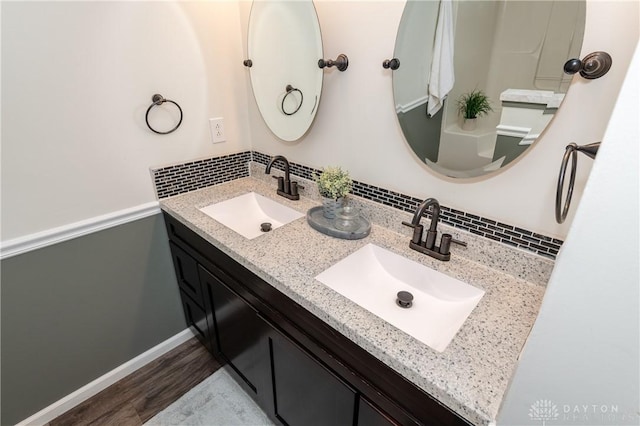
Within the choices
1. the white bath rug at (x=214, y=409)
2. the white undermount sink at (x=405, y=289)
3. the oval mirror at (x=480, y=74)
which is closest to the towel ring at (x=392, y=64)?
the oval mirror at (x=480, y=74)

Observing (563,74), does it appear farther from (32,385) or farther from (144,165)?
(32,385)

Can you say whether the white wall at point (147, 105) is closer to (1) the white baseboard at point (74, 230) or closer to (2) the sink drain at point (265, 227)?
(1) the white baseboard at point (74, 230)

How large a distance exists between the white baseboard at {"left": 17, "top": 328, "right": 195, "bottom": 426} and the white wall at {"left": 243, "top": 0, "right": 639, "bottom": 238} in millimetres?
1257

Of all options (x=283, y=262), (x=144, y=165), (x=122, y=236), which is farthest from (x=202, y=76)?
(x=283, y=262)

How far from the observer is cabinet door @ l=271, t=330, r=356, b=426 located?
900 mm

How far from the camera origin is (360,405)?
2.76ft

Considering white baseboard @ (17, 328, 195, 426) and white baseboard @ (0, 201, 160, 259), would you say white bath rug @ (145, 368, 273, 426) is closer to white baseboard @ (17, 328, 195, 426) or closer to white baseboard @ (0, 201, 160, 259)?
white baseboard @ (17, 328, 195, 426)

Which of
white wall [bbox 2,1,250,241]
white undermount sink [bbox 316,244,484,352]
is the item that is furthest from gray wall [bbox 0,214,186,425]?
white undermount sink [bbox 316,244,484,352]

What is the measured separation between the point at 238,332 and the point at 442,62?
1.25 m

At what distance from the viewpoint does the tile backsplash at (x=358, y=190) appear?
935mm

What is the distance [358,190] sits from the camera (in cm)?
133

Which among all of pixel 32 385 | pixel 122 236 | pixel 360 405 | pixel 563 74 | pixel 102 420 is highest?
pixel 563 74

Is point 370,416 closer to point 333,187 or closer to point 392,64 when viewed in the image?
point 333,187

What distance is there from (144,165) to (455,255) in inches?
54.0
